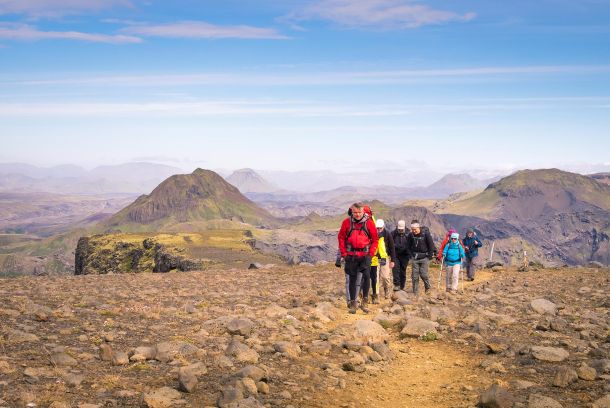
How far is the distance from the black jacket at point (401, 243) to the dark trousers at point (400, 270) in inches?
9.6

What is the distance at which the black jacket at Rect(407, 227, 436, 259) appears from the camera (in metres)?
26.9

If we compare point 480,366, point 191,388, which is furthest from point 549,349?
point 191,388

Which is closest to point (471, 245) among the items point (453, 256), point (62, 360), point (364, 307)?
point (453, 256)

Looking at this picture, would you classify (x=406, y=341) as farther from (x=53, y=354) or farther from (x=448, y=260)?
(x=448, y=260)

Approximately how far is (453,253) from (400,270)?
304 centimetres

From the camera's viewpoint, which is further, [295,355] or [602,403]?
[295,355]

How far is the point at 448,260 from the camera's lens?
29.0 m

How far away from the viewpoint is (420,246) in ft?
88.4

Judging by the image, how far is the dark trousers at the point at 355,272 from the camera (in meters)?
20.6

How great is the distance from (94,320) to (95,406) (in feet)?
23.9

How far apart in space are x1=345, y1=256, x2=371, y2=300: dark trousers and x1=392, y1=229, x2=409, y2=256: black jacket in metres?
6.09

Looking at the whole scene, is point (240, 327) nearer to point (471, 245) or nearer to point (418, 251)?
point (418, 251)

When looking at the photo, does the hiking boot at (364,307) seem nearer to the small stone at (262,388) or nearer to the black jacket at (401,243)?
the black jacket at (401,243)

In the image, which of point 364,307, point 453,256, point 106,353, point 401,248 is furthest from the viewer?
point 453,256
